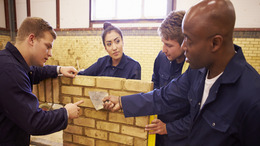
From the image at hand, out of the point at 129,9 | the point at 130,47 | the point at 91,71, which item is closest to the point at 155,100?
the point at 91,71

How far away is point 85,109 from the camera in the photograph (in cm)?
160

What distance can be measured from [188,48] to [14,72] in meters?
1.20

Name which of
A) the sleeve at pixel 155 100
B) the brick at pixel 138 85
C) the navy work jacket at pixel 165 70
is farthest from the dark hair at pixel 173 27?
the brick at pixel 138 85

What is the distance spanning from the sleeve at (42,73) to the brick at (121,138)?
877 mm

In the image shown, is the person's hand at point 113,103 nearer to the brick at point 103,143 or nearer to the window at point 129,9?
the brick at point 103,143

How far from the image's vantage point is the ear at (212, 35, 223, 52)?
82 cm

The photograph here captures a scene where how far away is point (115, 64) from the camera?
2.11m

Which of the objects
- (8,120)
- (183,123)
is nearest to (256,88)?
(183,123)

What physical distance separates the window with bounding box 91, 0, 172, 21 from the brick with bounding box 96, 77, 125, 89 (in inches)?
193

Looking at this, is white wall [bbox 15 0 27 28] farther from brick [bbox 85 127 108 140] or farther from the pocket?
the pocket

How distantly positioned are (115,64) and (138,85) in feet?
2.72

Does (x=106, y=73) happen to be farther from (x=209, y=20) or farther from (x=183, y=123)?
(x=209, y=20)

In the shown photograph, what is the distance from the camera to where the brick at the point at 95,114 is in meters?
1.54

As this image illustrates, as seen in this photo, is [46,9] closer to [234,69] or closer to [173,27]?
[173,27]
